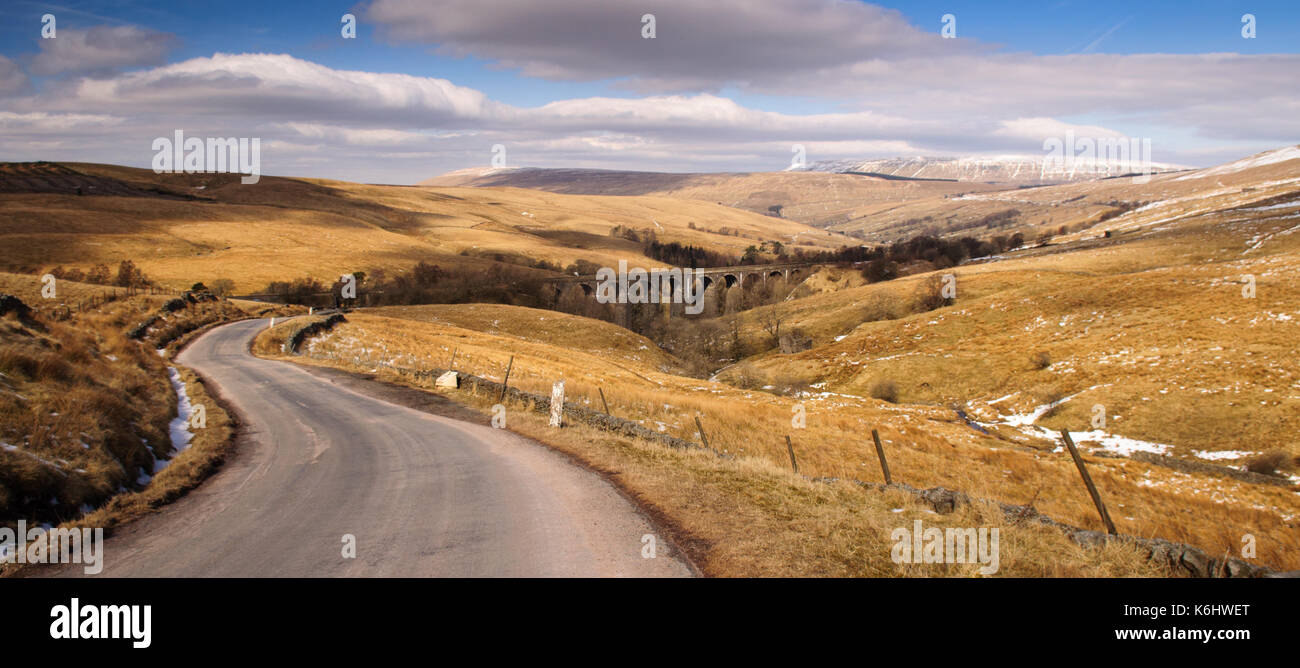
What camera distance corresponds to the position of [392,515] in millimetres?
10289

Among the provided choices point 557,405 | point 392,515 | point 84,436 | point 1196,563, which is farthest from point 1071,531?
point 84,436

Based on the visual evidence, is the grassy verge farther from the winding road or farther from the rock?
the winding road

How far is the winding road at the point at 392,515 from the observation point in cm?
805

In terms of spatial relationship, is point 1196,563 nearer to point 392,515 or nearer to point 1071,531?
point 1071,531

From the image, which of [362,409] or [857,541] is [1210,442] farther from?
[362,409]

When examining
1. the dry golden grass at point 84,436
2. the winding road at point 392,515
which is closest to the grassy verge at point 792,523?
the winding road at point 392,515

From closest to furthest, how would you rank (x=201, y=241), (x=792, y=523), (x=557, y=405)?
(x=792, y=523), (x=557, y=405), (x=201, y=241)

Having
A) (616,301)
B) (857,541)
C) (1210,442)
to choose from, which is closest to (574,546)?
(857,541)

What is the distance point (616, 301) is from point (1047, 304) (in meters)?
76.6

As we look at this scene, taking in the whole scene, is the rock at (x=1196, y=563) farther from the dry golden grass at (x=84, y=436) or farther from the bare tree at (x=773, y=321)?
the bare tree at (x=773, y=321)

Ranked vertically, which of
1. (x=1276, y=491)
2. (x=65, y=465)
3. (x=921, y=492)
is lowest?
(x=1276, y=491)

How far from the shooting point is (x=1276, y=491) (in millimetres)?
24016

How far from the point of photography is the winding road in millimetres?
8047

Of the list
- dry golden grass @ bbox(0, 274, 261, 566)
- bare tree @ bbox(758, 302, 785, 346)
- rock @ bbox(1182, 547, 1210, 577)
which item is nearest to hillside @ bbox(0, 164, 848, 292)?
bare tree @ bbox(758, 302, 785, 346)
